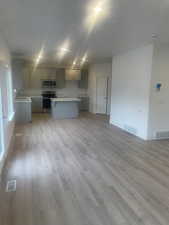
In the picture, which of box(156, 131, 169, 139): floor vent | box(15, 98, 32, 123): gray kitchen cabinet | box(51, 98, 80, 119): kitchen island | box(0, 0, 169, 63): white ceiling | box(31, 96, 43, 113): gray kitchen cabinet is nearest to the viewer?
box(0, 0, 169, 63): white ceiling

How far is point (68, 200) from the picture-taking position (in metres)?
2.21

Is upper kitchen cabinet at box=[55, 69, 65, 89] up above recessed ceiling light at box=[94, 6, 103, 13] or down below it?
below

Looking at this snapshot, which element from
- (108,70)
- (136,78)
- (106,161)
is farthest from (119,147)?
(108,70)

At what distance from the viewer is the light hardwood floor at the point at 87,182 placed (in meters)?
1.94

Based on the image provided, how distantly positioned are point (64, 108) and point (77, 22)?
16.0 ft

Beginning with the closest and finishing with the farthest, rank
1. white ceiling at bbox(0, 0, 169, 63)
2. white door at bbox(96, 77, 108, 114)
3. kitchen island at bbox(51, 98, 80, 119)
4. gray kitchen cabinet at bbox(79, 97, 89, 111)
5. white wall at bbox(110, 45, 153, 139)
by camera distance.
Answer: white ceiling at bbox(0, 0, 169, 63) → white wall at bbox(110, 45, 153, 139) → kitchen island at bbox(51, 98, 80, 119) → white door at bbox(96, 77, 108, 114) → gray kitchen cabinet at bbox(79, 97, 89, 111)

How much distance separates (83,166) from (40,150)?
130 centimetres

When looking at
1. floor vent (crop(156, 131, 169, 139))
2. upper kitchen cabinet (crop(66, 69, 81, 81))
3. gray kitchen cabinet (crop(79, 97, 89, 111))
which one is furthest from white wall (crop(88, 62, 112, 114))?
floor vent (crop(156, 131, 169, 139))

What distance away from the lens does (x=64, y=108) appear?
7.57 meters

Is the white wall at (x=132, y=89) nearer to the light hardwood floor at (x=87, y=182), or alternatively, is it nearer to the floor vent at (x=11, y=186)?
the light hardwood floor at (x=87, y=182)

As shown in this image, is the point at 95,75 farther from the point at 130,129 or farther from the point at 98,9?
the point at 98,9

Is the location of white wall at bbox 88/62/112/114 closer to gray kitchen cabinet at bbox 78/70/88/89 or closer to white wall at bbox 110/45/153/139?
gray kitchen cabinet at bbox 78/70/88/89

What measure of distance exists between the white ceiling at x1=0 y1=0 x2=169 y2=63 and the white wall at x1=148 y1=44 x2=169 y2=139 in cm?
50

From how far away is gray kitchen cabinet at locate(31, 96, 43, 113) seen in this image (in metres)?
9.05
